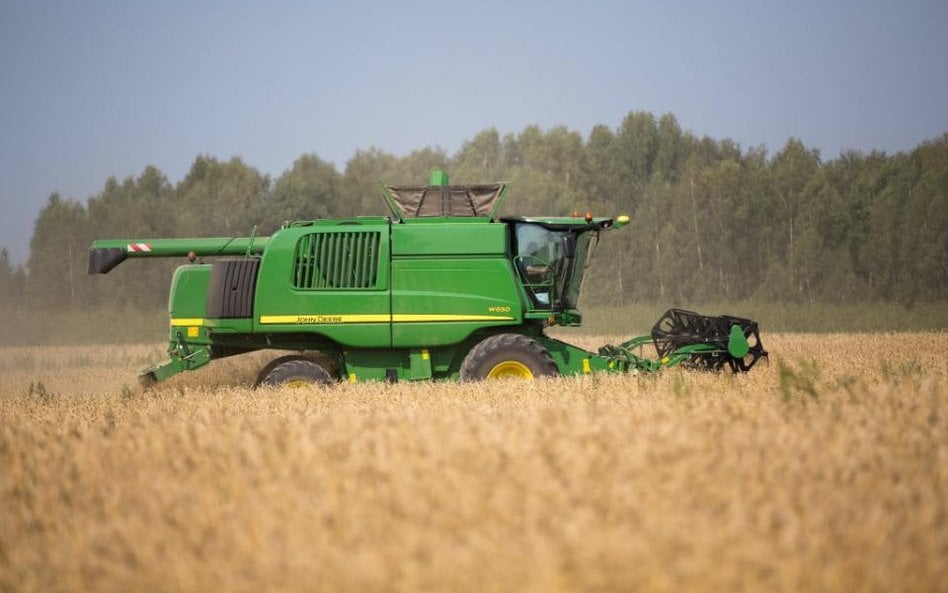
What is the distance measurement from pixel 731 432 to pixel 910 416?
0.98 meters

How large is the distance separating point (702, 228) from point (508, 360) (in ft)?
91.4

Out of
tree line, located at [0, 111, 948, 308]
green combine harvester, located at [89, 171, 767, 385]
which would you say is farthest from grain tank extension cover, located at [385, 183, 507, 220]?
tree line, located at [0, 111, 948, 308]

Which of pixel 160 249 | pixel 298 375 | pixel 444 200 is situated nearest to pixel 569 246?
pixel 444 200

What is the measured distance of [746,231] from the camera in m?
36.7

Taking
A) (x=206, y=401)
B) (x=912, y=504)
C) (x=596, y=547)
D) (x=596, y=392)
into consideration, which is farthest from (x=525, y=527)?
(x=206, y=401)

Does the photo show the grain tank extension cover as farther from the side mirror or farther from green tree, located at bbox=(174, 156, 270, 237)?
green tree, located at bbox=(174, 156, 270, 237)

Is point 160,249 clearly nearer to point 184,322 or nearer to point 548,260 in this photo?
point 184,322

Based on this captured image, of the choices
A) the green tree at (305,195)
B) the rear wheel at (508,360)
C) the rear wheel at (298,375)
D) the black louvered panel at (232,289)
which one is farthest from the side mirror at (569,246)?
the green tree at (305,195)

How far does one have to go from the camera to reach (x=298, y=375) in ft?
33.1

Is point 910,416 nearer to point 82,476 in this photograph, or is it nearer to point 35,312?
point 82,476

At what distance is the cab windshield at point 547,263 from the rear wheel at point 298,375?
Answer: 96.5 inches

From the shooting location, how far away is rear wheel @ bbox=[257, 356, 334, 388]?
32.9 feet

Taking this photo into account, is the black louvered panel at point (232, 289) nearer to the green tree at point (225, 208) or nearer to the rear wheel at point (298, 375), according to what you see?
the rear wheel at point (298, 375)

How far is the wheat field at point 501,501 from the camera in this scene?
293cm
